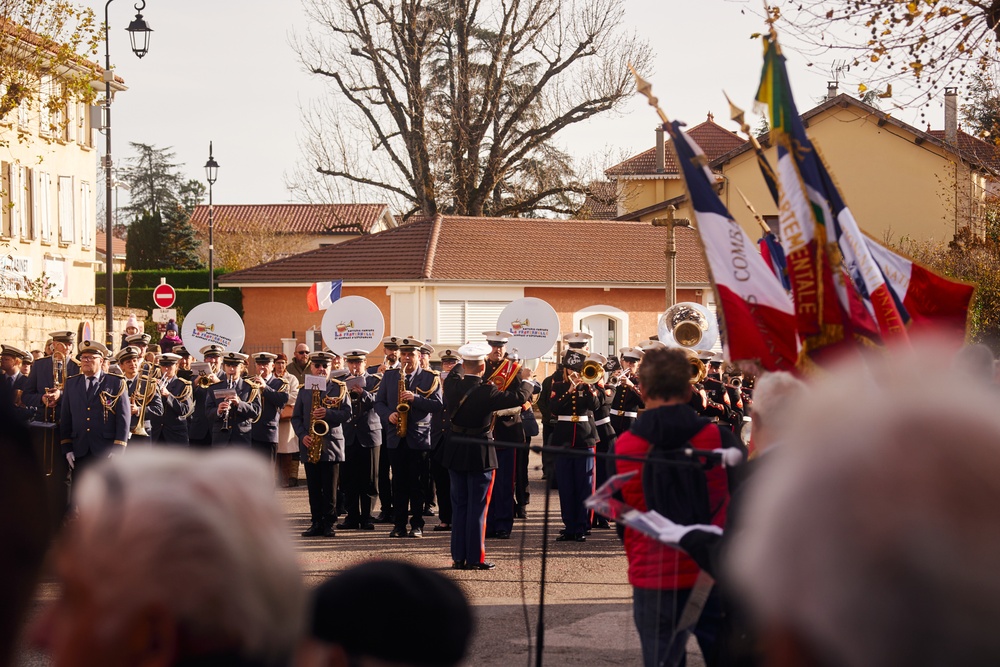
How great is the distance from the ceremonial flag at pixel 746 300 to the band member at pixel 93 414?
8355mm

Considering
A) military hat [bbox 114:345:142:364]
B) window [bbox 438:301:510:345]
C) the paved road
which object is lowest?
the paved road

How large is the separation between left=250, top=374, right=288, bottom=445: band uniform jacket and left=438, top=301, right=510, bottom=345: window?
22.1 m

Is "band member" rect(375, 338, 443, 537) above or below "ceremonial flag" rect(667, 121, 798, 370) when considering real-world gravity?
below

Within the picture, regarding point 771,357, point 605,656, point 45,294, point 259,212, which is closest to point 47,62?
point 45,294

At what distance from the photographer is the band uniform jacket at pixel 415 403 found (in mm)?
12844

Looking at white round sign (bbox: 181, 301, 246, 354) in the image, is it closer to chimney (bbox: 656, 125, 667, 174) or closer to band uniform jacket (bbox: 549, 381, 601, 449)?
band uniform jacket (bbox: 549, 381, 601, 449)

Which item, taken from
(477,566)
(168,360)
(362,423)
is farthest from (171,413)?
(477,566)

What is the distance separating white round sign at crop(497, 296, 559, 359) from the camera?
16422mm

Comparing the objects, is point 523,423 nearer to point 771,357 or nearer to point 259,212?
point 771,357

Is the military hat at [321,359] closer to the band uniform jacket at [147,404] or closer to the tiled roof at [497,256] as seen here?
the band uniform jacket at [147,404]

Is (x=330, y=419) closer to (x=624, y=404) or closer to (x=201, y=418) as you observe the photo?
(x=201, y=418)

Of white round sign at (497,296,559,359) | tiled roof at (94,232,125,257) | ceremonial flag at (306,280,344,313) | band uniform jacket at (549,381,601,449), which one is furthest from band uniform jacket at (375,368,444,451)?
tiled roof at (94,232,125,257)

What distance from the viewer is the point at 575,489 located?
12508mm

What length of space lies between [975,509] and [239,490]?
89cm
